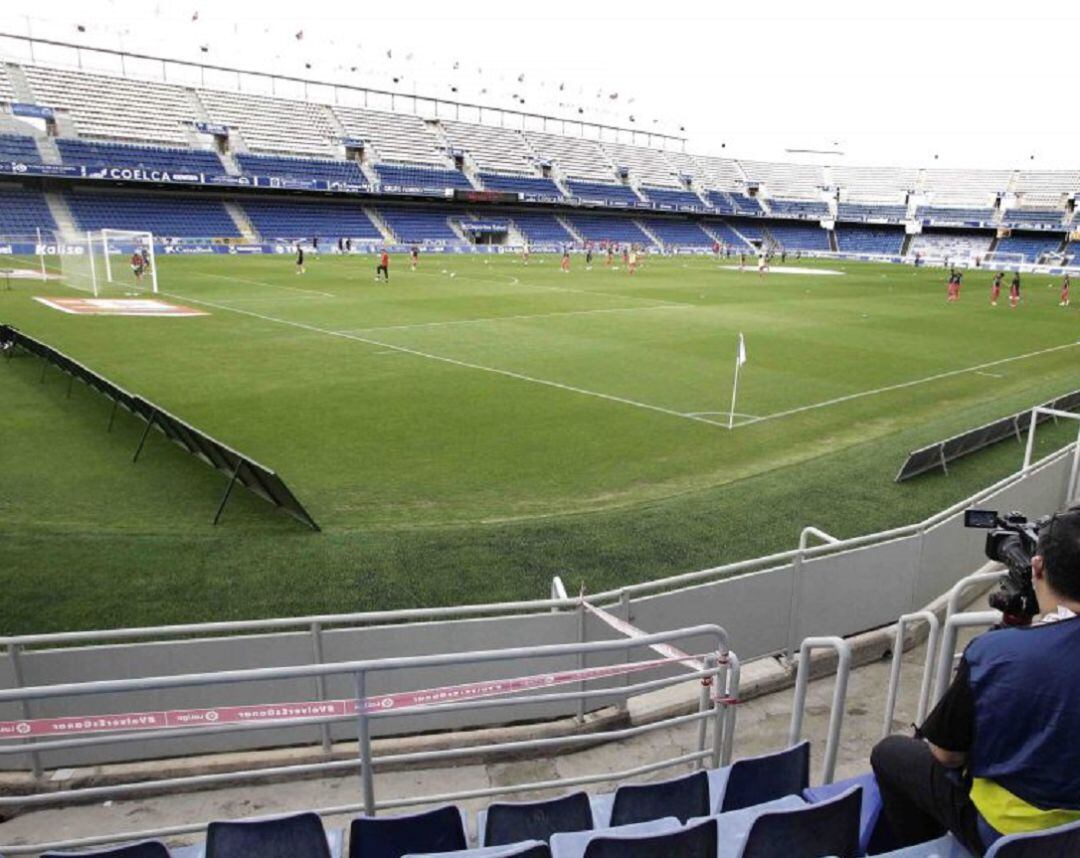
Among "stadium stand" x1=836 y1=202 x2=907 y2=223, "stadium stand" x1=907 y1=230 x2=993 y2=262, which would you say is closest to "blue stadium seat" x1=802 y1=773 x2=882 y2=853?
"stadium stand" x1=907 y1=230 x2=993 y2=262

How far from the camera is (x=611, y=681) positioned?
270 inches

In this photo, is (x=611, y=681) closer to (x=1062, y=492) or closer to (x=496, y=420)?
(x=1062, y=492)

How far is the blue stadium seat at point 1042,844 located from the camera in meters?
2.84

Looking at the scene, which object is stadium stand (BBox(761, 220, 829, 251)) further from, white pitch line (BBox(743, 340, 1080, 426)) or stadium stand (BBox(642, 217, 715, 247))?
white pitch line (BBox(743, 340, 1080, 426))

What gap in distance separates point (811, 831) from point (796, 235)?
4284 inches

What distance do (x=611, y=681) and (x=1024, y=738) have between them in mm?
4284

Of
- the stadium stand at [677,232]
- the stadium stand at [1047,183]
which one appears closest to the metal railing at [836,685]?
the stadium stand at [677,232]

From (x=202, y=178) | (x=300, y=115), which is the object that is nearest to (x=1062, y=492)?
(x=202, y=178)

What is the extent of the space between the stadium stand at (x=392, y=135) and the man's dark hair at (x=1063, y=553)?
79.3m

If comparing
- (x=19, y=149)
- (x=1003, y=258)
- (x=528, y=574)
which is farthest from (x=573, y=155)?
(x=528, y=574)

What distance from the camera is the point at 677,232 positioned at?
9269 centimetres

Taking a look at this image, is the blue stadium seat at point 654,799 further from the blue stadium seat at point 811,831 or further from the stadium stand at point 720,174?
the stadium stand at point 720,174

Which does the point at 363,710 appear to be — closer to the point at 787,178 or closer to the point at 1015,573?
the point at 1015,573

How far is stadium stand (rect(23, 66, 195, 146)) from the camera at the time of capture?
62562 millimetres
